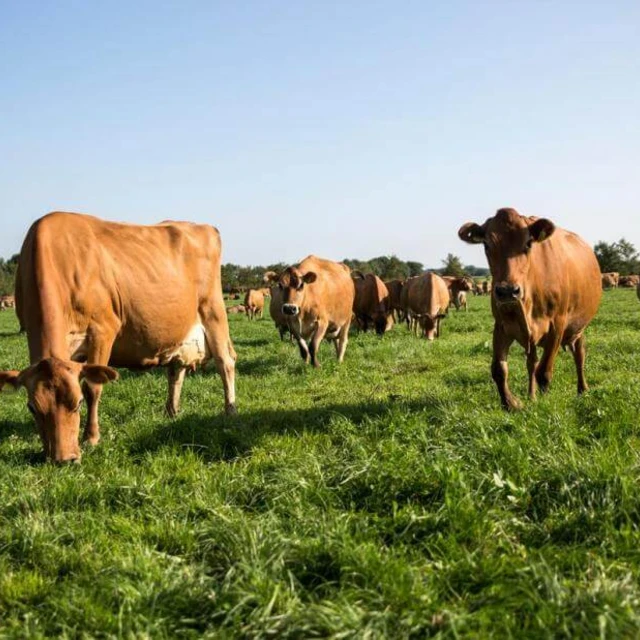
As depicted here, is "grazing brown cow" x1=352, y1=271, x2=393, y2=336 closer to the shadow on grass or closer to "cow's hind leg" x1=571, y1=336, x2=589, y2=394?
"cow's hind leg" x1=571, y1=336, x2=589, y2=394

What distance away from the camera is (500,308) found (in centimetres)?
625

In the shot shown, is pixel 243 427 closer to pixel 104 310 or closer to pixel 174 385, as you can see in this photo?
pixel 104 310

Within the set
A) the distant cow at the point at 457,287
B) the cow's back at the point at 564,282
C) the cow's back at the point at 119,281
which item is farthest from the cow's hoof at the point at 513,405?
the distant cow at the point at 457,287

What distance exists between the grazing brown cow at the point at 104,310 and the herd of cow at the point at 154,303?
12 mm

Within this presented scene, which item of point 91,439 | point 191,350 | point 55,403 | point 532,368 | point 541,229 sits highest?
point 541,229

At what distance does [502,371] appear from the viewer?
627cm

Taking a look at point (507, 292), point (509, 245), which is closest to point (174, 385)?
point (507, 292)

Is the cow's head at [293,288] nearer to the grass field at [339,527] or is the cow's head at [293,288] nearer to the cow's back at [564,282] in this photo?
the cow's back at [564,282]

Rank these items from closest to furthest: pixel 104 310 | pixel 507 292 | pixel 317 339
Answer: pixel 507 292 < pixel 104 310 < pixel 317 339

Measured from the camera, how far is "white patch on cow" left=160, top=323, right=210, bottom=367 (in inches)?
282

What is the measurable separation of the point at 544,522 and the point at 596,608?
36.2 inches

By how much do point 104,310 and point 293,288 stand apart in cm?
614

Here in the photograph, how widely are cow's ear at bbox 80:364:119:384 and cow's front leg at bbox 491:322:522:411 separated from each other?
3.76 metres

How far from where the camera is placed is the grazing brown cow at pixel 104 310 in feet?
15.9
